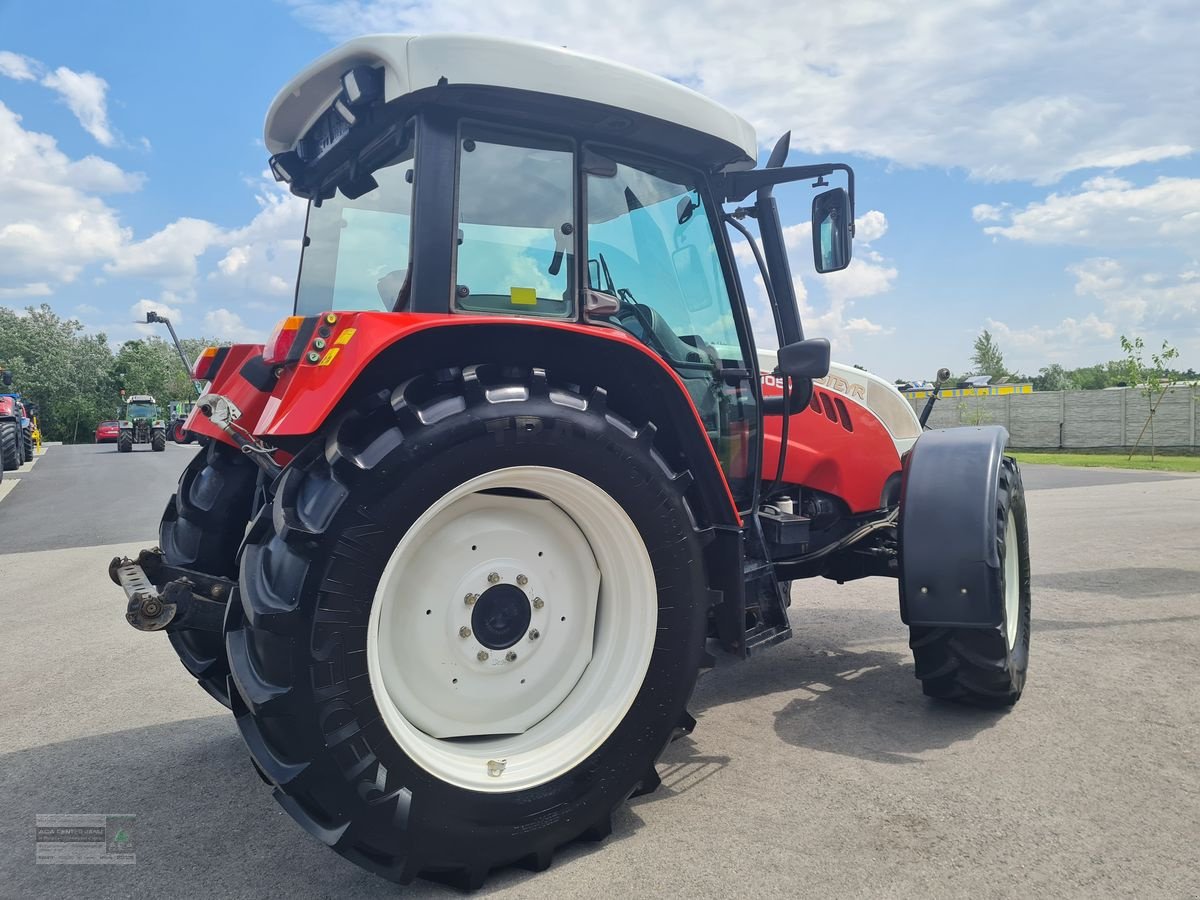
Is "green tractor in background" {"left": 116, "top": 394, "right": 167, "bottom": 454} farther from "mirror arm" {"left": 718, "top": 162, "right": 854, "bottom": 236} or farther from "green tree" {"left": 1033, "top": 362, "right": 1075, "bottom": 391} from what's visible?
"green tree" {"left": 1033, "top": 362, "right": 1075, "bottom": 391}

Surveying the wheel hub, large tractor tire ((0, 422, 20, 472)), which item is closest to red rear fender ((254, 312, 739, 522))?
the wheel hub

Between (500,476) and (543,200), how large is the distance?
103cm

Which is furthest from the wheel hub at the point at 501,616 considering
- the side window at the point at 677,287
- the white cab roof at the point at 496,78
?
the white cab roof at the point at 496,78

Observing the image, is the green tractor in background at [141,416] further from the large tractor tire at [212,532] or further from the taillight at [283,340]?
the taillight at [283,340]

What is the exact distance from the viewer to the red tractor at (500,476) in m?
2.30

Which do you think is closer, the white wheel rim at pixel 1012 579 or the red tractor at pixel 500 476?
the red tractor at pixel 500 476

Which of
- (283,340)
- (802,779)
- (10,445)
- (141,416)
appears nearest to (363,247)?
(283,340)

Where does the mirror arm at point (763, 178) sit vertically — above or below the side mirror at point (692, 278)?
above

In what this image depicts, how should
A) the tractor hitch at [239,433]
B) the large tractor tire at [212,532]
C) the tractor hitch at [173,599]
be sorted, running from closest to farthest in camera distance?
the tractor hitch at [173,599], the tractor hitch at [239,433], the large tractor tire at [212,532]

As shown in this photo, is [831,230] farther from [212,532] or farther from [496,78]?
[212,532]

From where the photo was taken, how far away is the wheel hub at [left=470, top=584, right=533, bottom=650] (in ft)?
8.78

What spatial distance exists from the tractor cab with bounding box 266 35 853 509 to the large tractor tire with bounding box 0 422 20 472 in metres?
21.2

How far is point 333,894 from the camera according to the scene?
8.01 feet

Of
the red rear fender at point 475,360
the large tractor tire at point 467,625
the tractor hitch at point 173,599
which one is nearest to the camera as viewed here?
the large tractor tire at point 467,625
